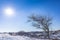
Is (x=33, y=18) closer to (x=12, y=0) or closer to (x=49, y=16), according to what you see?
(x=49, y=16)

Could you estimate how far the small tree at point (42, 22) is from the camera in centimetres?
410

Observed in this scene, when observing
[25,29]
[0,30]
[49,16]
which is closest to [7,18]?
[0,30]

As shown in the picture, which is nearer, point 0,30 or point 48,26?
point 0,30

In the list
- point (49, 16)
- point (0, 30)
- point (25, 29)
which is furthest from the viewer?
point (49, 16)

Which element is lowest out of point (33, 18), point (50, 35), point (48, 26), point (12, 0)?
point (50, 35)

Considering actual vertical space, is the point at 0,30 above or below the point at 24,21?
below

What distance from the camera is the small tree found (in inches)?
162

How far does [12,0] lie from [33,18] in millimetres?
1151

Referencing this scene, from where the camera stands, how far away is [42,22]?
14.1 ft

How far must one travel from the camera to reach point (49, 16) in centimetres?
401

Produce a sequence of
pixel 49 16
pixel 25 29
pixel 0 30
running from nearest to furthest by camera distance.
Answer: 1. pixel 0 30
2. pixel 25 29
3. pixel 49 16

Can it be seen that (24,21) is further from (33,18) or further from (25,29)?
(33,18)

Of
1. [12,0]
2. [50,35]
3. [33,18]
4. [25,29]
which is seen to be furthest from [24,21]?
[50,35]

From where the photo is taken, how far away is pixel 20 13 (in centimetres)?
362
